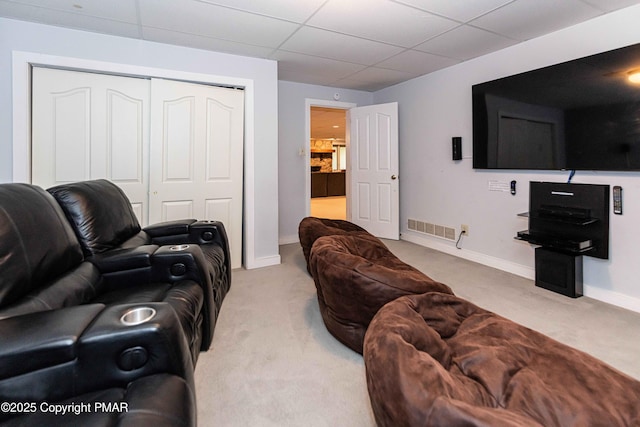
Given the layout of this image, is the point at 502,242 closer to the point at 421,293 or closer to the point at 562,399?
the point at 421,293

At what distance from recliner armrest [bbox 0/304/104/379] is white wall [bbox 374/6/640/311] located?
359cm

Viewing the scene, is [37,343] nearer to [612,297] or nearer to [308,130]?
[612,297]

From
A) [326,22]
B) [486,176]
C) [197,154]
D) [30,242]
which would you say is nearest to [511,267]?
[486,176]

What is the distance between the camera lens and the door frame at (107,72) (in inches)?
106

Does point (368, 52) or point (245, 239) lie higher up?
point (368, 52)

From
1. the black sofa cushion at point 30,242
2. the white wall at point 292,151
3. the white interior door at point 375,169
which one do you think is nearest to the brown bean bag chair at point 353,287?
the black sofa cushion at point 30,242

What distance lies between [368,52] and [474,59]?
126 centimetres

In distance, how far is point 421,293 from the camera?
1.73m

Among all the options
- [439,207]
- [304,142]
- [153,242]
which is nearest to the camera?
[153,242]

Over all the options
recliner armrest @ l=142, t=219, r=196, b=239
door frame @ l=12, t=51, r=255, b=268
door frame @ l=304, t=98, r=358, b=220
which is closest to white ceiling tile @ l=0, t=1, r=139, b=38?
door frame @ l=12, t=51, r=255, b=268

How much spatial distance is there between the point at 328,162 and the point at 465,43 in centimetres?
1209

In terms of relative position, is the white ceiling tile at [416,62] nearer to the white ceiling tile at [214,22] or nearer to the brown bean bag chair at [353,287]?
the white ceiling tile at [214,22]

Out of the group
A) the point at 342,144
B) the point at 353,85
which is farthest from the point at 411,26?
the point at 342,144

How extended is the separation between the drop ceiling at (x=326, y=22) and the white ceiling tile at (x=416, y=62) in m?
0.03
